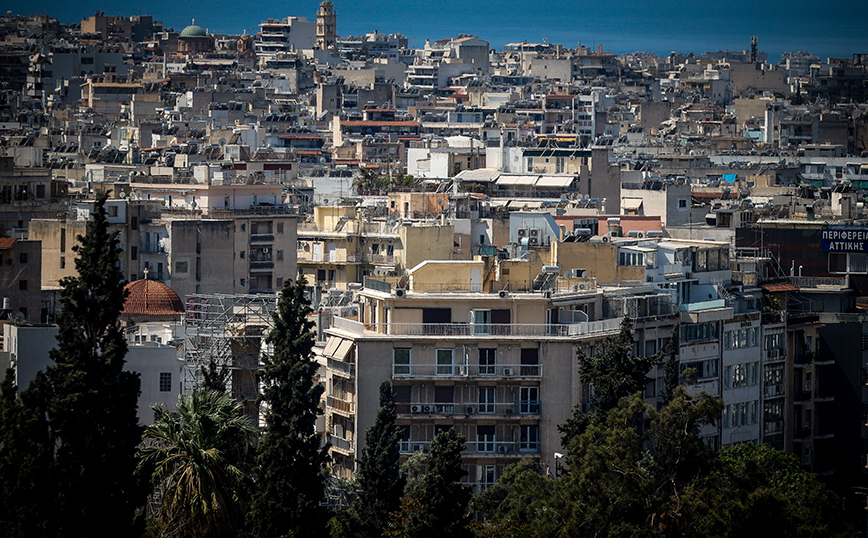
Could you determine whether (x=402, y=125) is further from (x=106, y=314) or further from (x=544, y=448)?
(x=106, y=314)

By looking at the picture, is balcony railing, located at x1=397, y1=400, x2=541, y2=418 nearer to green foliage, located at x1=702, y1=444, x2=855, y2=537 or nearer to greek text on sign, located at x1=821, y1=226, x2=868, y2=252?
green foliage, located at x1=702, y1=444, x2=855, y2=537

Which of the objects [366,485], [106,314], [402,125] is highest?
[402,125]

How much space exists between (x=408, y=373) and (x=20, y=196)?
3571cm

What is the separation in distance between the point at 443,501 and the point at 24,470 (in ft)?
24.5

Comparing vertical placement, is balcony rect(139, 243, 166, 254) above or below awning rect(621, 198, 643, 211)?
below

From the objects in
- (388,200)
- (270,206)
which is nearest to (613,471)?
(270,206)

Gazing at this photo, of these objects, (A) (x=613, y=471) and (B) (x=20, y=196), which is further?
(B) (x=20, y=196)

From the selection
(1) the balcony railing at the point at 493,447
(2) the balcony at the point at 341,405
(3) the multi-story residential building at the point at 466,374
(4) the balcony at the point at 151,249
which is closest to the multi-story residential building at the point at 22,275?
(4) the balcony at the point at 151,249

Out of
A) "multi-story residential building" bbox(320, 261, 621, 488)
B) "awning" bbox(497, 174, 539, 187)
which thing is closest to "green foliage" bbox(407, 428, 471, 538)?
"multi-story residential building" bbox(320, 261, 621, 488)

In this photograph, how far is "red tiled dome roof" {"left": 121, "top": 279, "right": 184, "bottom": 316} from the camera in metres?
61.2

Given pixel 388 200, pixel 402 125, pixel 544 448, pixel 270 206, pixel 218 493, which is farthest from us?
pixel 402 125

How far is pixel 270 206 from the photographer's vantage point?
266ft

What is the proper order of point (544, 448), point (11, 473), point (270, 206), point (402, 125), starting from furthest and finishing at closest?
point (402, 125) < point (270, 206) < point (544, 448) < point (11, 473)

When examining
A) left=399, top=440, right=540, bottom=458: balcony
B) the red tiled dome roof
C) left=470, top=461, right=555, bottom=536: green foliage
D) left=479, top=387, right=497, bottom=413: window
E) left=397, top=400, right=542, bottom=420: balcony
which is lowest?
left=470, top=461, right=555, bottom=536: green foliage
